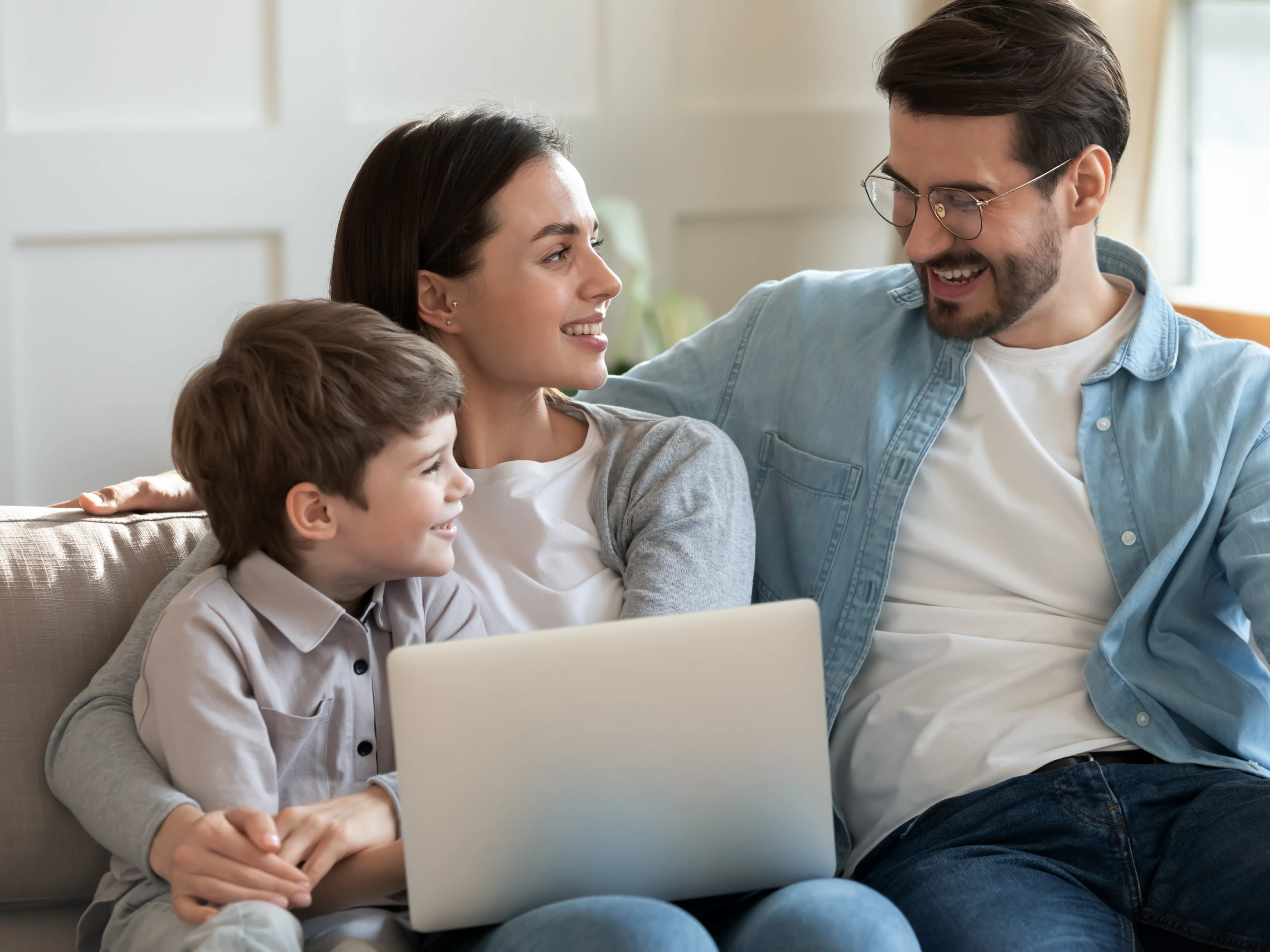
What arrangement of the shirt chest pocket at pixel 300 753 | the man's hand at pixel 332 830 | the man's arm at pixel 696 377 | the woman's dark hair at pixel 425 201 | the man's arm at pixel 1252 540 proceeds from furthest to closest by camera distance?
the man's arm at pixel 696 377 → the woman's dark hair at pixel 425 201 → the man's arm at pixel 1252 540 → the shirt chest pocket at pixel 300 753 → the man's hand at pixel 332 830

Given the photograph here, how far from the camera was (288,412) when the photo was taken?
121cm

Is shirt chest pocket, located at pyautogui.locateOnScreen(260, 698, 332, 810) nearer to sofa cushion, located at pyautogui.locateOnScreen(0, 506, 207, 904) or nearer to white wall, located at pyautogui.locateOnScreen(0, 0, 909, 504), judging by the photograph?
sofa cushion, located at pyautogui.locateOnScreen(0, 506, 207, 904)

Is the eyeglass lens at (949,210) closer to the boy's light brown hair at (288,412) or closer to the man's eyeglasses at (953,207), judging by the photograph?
the man's eyeglasses at (953,207)

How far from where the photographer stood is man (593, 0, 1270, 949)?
1.34 m

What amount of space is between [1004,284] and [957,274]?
0.05 meters

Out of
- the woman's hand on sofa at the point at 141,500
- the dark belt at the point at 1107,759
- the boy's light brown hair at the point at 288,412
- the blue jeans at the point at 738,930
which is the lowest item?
the dark belt at the point at 1107,759

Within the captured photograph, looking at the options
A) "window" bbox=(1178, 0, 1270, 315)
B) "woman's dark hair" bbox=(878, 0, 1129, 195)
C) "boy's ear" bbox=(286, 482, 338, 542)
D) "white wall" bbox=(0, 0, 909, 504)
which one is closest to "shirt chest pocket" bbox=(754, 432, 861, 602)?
"woman's dark hair" bbox=(878, 0, 1129, 195)

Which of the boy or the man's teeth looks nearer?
the boy

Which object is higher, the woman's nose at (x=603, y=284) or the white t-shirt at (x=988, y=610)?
the woman's nose at (x=603, y=284)

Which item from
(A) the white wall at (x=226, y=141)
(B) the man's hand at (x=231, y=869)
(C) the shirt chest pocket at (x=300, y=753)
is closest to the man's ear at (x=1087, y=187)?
(C) the shirt chest pocket at (x=300, y=753)

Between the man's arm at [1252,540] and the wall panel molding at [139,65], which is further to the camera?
the wall panel molding at [139,65]

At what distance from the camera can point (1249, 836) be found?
1.25 meters

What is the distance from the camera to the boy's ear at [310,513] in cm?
121

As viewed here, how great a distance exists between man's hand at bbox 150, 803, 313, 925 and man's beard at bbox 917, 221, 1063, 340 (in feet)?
3.10
